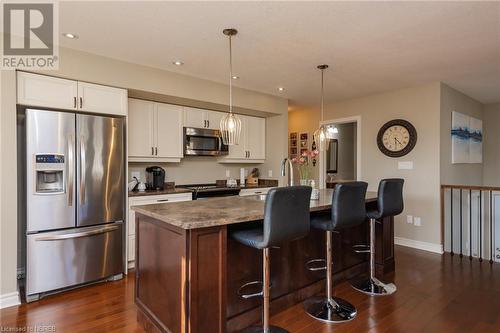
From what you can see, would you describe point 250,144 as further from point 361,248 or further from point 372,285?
point 372,285

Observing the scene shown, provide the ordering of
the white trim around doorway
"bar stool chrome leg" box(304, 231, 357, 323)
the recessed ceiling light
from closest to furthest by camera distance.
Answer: "bar stool chrome leg" box(304, 231, 357, 323), the recessed ceiling light, the white trim around doorway

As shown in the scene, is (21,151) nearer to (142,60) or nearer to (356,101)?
(142,60)

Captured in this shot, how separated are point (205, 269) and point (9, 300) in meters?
2.10

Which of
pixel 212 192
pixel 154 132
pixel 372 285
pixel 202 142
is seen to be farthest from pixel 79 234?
pixel 372 285

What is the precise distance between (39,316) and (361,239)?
3.20 m

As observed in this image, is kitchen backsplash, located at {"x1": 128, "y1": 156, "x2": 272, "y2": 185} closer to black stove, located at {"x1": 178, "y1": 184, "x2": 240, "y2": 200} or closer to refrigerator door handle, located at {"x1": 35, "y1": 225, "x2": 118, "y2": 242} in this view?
black stove, located at {"x1": 178, "y1": 184, "x2": 240, "y2": 200}

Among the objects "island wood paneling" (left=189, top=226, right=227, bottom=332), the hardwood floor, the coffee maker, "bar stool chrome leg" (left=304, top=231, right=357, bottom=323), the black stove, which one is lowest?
the hardwood floor

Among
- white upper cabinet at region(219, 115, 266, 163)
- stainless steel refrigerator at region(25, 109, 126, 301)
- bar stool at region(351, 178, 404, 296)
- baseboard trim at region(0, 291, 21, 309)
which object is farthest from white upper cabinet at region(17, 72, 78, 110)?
bar stool at region(351, 178, 404, 296)

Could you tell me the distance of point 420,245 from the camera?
14.3 ft

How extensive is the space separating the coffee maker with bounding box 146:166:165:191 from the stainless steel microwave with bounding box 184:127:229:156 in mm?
473

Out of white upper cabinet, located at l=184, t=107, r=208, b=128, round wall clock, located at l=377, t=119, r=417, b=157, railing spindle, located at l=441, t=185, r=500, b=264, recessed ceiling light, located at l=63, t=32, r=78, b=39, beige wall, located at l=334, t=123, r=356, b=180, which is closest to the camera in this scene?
recessed ceiling light, located at l=63, t=32, r=78, b=39

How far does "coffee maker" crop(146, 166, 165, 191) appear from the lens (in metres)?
3.93

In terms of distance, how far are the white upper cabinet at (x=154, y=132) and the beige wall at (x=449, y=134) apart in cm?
387

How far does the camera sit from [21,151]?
2789 mm
